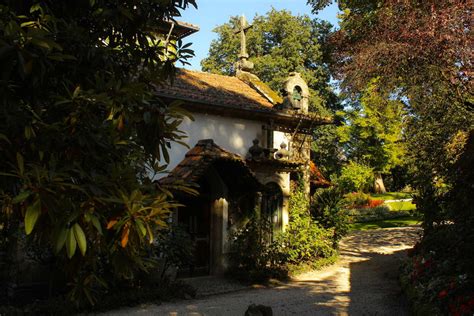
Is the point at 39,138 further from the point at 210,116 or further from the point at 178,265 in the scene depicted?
the point at 210,116

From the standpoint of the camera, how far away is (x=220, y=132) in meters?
13.7

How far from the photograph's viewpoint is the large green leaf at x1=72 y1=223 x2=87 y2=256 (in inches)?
100

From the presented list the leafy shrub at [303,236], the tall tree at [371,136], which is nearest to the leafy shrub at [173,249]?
the leafy shrub at [303,236]

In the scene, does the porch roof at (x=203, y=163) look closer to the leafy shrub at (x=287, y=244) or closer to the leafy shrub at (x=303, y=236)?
the leafy shrub at (x=287, y=244)

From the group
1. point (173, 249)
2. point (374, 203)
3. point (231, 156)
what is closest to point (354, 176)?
point (374, 203)

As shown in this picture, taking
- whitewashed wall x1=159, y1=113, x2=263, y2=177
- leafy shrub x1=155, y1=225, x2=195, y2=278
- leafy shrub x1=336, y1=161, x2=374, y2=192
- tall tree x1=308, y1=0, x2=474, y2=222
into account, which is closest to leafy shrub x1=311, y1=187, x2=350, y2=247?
tall tree x1=308, y1=0, x2=474, y2=222

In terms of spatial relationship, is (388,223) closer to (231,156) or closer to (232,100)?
(232,100)

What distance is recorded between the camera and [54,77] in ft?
11.6

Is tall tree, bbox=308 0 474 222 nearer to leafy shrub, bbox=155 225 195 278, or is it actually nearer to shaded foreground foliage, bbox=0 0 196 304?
leafy shrub, bbox=155 225 195 278

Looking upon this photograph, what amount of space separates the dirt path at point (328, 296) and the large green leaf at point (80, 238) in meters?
6.92

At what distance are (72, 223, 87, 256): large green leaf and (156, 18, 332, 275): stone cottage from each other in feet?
28.4

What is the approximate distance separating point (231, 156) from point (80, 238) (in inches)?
384

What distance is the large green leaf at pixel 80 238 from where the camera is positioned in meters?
2.55

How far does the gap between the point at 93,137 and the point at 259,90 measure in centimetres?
1416
